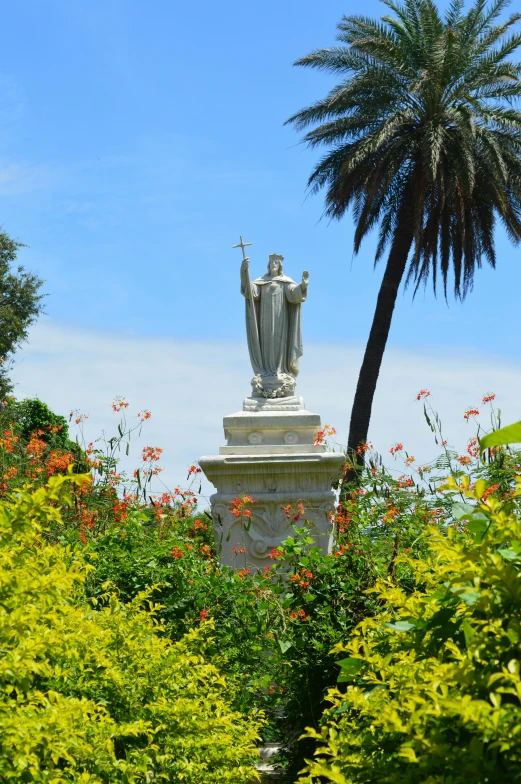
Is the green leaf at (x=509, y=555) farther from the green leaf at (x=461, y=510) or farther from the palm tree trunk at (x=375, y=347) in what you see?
the palm tree trunk at (x=375, y=347)

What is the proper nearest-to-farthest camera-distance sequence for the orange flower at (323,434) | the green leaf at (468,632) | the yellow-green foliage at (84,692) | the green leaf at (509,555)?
1. the green leaf at (509,555)
2. the green leaf at (468,632)
3. the yellow-green foliage at (84,692)
4. the orange flower at (323,434)

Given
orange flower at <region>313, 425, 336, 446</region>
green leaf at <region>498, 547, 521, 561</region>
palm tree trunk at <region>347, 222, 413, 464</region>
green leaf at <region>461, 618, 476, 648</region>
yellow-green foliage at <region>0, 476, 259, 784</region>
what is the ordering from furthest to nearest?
palm tree trunk at <region>347, 222, 413, 464</region> → orange flower at <region>313, 425, 336, 446</region> → yellow-green foliage at <region>0, 476, 259, 784</region> → green leaf at <region>461, 618, 476, 648</region> → green leaf at <region>498, 547, 521, 561</region>

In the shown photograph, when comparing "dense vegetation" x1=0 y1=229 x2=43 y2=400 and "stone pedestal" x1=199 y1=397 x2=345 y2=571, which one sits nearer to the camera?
"stone pedestal" x1=199 y1=397 x2=345 y2=571

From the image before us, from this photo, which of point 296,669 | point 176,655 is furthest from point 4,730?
point 296,669

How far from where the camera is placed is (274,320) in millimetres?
9914

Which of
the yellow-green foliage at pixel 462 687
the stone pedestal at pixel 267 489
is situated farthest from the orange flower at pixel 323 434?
the yellow-green foliage at pixel 462 687

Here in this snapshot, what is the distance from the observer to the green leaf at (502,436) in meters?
1.73

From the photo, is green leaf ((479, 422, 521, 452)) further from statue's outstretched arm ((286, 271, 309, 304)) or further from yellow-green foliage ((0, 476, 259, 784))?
statue's outstretched arm ((286, 271, 309, 304))

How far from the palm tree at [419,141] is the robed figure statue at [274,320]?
4.97m

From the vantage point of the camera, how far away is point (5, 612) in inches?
102

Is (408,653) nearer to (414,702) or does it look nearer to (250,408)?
(414,702)

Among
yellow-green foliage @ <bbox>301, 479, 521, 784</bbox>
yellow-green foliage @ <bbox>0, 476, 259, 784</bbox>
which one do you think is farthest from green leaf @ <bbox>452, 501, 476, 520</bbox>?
yellow-green foliage @ <bbox>0, 476, 259, 784</bbox>

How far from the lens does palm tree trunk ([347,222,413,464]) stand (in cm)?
1471

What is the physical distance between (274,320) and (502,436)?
820 cm
